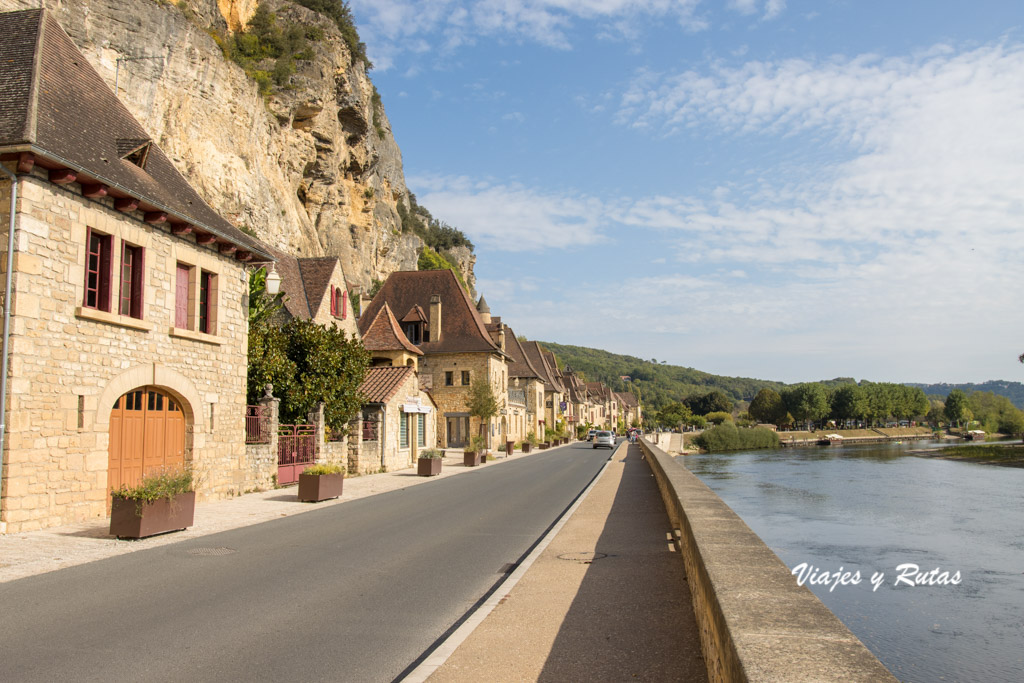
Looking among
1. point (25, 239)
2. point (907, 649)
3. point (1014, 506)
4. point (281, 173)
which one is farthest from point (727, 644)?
point (281, 173)

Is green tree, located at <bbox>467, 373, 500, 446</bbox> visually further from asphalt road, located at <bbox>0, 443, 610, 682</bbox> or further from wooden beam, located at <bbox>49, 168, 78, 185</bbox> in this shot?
wooden beam, located at <bbox>49, 168, 78, 185</bbox>

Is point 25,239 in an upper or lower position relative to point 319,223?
lower

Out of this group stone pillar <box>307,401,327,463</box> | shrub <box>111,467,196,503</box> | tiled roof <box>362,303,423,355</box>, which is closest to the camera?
shrub <box>111,467,196,503</box>

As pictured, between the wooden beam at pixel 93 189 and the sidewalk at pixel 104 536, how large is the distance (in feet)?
18.0

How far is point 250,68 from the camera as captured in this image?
1692 inches

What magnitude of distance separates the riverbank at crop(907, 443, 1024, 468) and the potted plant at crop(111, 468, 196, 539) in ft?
191

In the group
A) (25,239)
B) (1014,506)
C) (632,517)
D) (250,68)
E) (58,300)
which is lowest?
(1014,506)

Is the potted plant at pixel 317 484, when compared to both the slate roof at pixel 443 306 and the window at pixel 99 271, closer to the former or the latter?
the window at pixel 99 271

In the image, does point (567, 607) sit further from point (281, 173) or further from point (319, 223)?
point (319, 223)

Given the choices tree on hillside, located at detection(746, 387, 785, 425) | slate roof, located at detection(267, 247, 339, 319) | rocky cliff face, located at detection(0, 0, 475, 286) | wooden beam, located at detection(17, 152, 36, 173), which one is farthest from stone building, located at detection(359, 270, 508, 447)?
tree on hillside, located at detection(746, 387, 785, 425)

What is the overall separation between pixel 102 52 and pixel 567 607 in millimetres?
33475

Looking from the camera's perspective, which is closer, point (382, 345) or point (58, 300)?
point (58, 300)

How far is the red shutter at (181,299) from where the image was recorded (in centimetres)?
1486

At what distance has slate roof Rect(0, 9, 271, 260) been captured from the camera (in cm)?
1143
